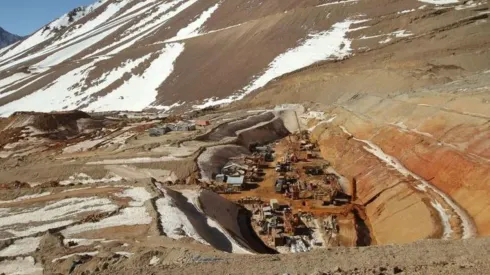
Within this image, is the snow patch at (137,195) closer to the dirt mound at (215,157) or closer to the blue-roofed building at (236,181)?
the blue-roofed building at (236,181)

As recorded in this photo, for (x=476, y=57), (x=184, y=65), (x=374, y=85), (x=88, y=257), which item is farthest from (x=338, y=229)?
(x=184, y=65)

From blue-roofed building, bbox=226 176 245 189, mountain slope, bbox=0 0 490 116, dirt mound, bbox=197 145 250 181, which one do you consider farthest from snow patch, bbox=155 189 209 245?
mountain slope, bbox=0 0 490 116

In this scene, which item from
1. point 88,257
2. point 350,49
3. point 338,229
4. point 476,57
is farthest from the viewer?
point 350,49

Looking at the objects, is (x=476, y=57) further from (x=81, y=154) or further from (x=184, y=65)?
(x=184, y=65)

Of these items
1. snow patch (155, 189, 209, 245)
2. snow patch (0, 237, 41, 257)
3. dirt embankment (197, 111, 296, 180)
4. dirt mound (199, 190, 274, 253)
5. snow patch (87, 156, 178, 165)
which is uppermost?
snow patch (0, 237, 41, 257)

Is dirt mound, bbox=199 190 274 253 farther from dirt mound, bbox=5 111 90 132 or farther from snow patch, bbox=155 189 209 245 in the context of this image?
dirt mound, bbox=5 111 90 132

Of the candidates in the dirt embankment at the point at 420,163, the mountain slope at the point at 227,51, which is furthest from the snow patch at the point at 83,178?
the mountain slope at the point at 227,51

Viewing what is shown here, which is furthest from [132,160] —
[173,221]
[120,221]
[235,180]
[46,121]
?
[46,121]

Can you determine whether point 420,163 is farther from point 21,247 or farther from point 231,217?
point 21,247
